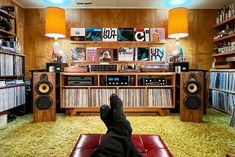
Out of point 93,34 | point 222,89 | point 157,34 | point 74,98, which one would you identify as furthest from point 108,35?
point 222,89

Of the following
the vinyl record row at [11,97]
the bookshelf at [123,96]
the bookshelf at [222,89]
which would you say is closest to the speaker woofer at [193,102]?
the bookshelf at [123,96]

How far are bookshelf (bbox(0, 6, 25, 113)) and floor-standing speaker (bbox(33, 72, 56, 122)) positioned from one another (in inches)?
15.1

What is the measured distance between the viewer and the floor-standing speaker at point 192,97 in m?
3.14

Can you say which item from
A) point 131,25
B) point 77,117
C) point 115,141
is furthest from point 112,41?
point 115,141

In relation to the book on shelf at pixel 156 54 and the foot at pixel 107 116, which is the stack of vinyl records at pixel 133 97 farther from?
the foot at pixel 107 116

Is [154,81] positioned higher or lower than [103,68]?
lower

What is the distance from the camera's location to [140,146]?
1.46 m

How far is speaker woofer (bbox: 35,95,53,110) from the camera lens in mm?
3146

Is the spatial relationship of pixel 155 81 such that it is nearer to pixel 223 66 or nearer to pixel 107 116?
pixel 223 66

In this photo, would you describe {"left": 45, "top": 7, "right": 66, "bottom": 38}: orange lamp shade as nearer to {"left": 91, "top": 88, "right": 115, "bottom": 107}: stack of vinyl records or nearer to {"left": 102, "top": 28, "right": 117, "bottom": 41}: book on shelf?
{"left": 102, "top": 28, "right": 117, "bottom": 41}: book on shelf

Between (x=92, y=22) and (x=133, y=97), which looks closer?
(x=133, y=97)

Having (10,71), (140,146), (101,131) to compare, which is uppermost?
(10,71)

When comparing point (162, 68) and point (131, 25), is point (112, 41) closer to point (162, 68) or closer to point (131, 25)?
point (131, 25)

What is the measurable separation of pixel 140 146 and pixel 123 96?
2.16 meters
